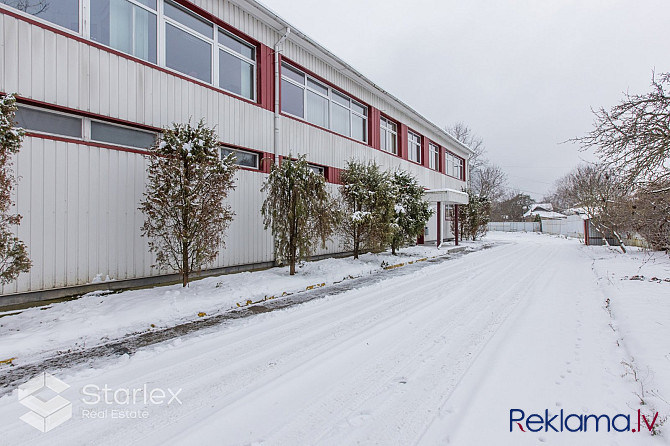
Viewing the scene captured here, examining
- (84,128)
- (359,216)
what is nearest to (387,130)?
(359,216)

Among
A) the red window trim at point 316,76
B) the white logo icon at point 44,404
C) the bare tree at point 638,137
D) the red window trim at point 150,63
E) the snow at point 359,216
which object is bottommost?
the white logo icon at point 44,404

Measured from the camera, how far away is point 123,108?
7066 millimetres

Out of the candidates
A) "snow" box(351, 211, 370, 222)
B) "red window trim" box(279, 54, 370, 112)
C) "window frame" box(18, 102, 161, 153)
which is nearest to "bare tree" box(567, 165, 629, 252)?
"red window trim" box(279, 54, 370, 112)

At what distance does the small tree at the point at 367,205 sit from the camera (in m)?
11.9

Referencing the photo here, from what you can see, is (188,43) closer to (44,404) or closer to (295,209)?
(295,209)

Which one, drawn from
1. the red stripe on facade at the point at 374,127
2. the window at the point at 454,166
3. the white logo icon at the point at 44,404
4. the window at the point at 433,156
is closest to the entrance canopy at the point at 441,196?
the red stripe on facade at the point at 374,127

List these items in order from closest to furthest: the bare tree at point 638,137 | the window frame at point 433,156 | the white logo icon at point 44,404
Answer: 1. the white logo icon at point 44,404
2. the bare tree at point 638,137
3. the window frame at point 433,156

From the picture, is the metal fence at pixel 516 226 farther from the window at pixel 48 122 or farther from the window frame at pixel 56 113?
the window at pixel 48 122

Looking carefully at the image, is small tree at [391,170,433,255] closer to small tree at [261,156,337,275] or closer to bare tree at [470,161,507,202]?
small tree at [261,156,337,275]

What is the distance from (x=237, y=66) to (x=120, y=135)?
4372mm

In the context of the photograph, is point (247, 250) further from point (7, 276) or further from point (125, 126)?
point (7, 276)

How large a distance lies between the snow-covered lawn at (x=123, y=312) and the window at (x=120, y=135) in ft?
10.1

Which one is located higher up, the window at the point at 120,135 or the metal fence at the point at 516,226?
the window at the point at 120,135

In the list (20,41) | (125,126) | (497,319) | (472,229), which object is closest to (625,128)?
(497,319)
